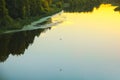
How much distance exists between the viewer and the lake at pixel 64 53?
29156 mm

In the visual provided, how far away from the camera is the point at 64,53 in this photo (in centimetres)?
3538

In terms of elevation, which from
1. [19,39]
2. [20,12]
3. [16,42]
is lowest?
[19,39]

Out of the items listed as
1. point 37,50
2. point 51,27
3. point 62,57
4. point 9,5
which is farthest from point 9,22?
point 62,57

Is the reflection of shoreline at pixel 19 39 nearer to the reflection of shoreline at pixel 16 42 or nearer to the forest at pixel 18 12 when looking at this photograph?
the reflection of shoreline at pixel 16 42

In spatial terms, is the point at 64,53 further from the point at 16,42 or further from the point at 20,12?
the point at 20,12

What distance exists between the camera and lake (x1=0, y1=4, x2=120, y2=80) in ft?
95.7

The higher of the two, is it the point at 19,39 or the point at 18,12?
the point at 18,12

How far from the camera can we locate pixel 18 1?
49.5 meters

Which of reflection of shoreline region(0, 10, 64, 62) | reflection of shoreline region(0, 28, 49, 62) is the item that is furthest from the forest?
reflection of shoreline region(0, 28, 49, 62)

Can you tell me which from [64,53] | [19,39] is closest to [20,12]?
[19,39]

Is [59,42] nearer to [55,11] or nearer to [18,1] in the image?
[18,1]

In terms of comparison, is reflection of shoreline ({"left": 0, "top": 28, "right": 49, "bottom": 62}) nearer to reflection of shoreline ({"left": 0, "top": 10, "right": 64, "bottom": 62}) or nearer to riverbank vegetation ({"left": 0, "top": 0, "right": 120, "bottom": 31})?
reflection of shoreline ({"left": 0, "top": 10, "right": 64, "bottom": 62})

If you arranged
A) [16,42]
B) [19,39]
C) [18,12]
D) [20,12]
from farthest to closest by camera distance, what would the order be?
1. [20,12]
2. [18,12]
3. [19,39]
4. [16,42]

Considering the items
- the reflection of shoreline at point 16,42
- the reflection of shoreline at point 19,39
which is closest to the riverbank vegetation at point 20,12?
the reflection of shoreline at point 19,39
